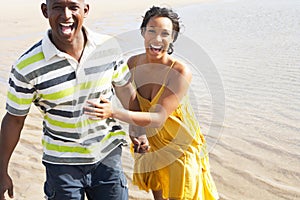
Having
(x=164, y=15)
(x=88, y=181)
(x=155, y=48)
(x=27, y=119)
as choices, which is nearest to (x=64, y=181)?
Answer: (x=88, y=181)

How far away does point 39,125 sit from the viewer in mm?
5410

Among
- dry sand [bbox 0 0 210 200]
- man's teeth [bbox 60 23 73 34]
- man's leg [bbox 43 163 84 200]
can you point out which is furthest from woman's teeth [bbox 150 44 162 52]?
dry sand [bbox 0 0 210 200]

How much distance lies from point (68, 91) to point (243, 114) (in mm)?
3525

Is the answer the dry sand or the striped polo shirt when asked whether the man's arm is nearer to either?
the striped polo shirt

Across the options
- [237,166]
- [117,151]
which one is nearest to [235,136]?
[237,166]

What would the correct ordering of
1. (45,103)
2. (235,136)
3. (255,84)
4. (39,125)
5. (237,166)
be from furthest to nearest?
1. (255,84)
2. (39,125)
3. (235,136)
4. (237,166)
5. (45,103)


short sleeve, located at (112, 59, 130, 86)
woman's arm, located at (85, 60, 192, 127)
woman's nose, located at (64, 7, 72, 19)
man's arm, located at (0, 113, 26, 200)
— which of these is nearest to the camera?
woman's nose, located at (64, 7, 72, 19)

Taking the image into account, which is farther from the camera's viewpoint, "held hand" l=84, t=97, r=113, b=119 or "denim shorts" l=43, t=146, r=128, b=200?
"denim shorts" l=43, t=146, r=128, b=200

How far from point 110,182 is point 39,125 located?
122 inches

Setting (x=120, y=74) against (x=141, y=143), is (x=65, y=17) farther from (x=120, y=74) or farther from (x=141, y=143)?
(x=141, y=143)

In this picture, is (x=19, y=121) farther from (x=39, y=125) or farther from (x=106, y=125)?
(x=39, y=125)

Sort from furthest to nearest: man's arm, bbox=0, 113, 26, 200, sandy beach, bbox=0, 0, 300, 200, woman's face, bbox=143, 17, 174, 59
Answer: sandy beach, bbox=0, 0, 300, 200 → woman's face, bbox=143, 17, 174, 59 → man's arm, bbox=0, 113, 26, 200

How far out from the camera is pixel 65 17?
2.18m

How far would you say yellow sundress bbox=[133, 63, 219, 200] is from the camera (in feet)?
9.66
